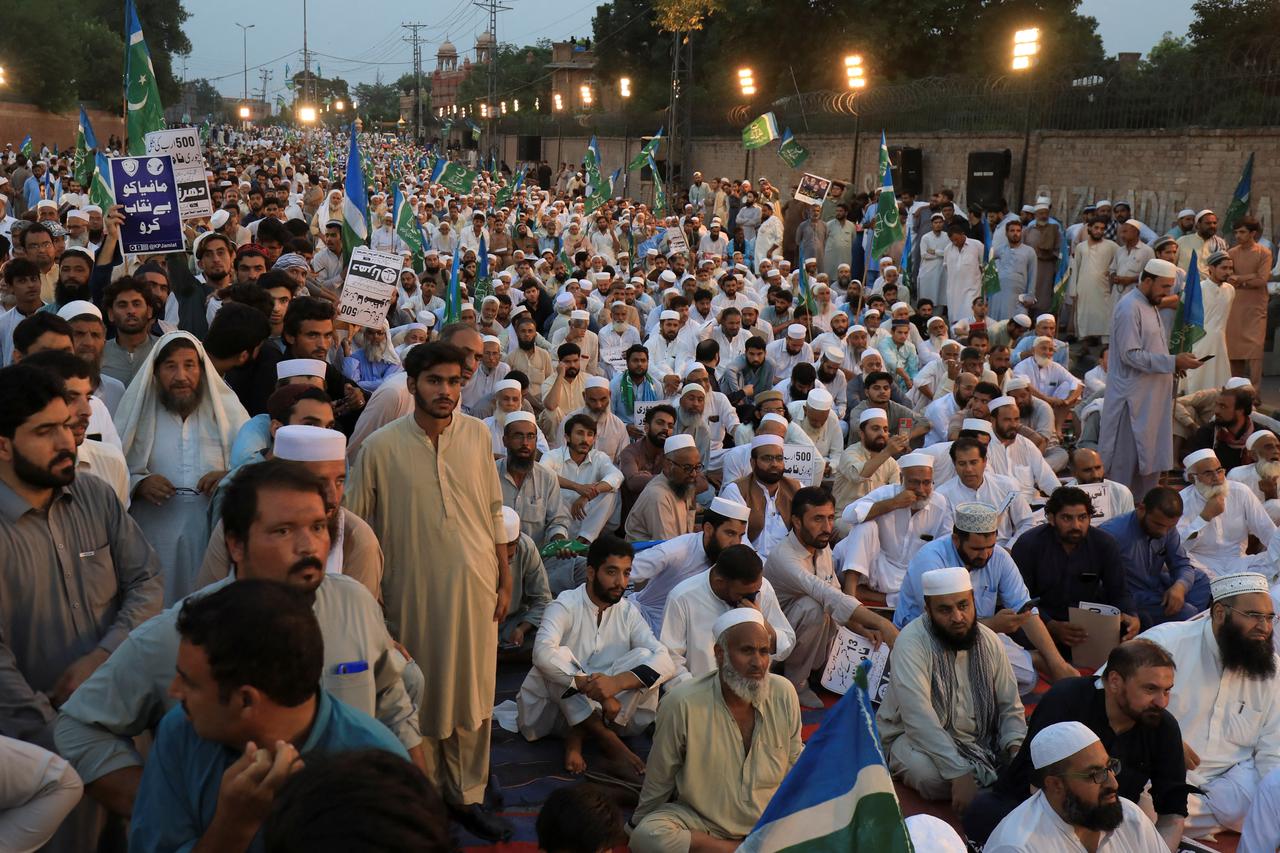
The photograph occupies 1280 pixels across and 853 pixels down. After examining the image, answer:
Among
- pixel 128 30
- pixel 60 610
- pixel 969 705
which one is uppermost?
pixel 128 30

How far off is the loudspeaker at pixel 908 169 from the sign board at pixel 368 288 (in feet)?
49.0

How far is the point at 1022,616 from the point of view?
17.8 ft

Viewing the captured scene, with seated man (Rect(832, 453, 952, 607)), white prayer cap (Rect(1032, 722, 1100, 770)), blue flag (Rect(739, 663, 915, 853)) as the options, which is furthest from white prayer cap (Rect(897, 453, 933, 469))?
blue flag (Rect(739, 663, 915, 853))

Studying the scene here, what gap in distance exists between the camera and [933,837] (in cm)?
321

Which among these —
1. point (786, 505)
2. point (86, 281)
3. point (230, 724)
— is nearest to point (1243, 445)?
point (786, 505)

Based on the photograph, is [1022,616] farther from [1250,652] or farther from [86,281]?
[86,281]

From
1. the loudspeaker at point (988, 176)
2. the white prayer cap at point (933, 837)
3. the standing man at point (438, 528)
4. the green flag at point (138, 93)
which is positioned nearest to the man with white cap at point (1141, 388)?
the white prayer cap at point (933, 837)

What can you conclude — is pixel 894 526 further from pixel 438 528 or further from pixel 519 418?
pixel 438 528

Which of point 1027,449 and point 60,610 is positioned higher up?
point 60,610

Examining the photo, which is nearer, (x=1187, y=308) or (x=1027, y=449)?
(x=1027, y=449)

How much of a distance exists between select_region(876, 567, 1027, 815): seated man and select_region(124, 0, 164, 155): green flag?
5.82m

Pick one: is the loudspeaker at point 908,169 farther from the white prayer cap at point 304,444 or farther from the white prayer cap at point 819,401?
the white prayer cap at point 304,444

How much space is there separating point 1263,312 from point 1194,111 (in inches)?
176

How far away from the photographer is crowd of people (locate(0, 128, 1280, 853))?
229 centimetres
